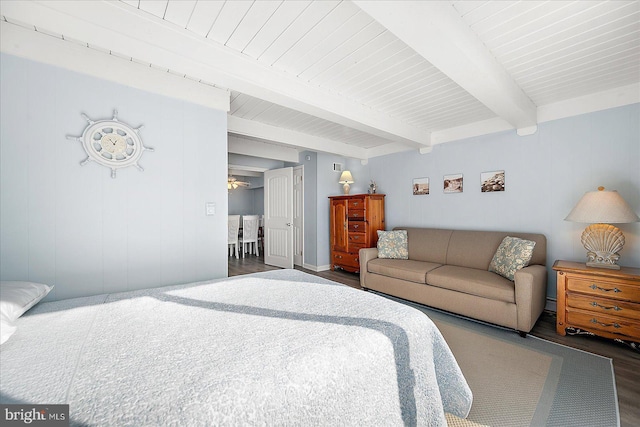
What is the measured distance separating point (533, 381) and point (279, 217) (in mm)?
4622

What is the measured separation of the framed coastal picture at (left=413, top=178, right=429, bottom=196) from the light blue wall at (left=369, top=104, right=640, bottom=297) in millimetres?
67

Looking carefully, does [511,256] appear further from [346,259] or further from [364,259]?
[346,259]

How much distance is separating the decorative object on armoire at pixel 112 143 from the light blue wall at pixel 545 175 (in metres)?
3.84

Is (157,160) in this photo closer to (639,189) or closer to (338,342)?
(338,342)

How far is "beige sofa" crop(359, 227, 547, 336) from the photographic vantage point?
2.52 meters

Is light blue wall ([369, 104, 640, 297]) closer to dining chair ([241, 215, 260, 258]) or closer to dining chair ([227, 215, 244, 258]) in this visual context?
dining chair ([241, 215, 260, 258])

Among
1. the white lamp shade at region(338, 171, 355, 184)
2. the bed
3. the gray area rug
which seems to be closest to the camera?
the bed

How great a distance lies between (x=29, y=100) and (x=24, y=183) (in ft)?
1.85

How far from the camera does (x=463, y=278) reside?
287 cm

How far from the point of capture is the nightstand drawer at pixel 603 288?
2201mm

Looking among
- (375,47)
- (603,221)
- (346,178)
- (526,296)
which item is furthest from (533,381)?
(346,178)

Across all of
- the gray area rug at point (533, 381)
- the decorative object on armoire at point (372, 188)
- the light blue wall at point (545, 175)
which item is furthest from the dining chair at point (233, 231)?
the gray area rug at point (533, 381)

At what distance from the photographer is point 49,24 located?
1501mm

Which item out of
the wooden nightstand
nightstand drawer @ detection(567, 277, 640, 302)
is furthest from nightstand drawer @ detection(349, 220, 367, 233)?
nightstand drawer @ detection(567, 277, 640, 302)
